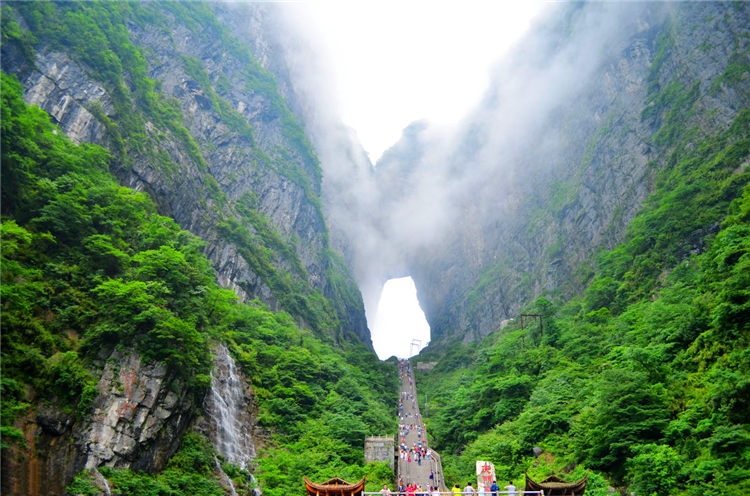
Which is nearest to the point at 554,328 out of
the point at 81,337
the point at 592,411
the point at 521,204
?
the point at 592,411

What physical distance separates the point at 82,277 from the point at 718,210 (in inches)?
1331

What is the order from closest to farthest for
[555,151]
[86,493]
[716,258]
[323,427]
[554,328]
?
[86,493], [716,258], [323,427], [554,328], [555,151]

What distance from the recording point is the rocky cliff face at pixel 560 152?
39156 millimetres

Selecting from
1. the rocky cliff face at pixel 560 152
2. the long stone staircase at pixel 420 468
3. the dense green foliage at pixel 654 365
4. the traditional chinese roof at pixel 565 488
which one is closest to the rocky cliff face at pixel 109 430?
the long stone staircase at pixel 420 468

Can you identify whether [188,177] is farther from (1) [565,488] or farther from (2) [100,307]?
(1) [565,488]

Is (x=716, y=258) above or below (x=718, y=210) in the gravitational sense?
below

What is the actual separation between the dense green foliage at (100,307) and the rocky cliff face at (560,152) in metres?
32.1

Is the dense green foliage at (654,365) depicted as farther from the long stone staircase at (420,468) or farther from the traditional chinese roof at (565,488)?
the traditional chinese roof at (565,488)

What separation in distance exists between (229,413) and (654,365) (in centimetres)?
1839

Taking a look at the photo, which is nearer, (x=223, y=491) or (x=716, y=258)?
(x=223, y=491)

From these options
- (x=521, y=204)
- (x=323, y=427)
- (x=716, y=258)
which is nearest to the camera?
(x=716, y=258)

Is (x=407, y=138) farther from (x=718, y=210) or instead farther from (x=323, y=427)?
(x=323, y=427)

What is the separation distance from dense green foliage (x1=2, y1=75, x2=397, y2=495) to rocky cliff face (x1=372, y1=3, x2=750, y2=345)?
1264 inches

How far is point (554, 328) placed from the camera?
98.2 ft
